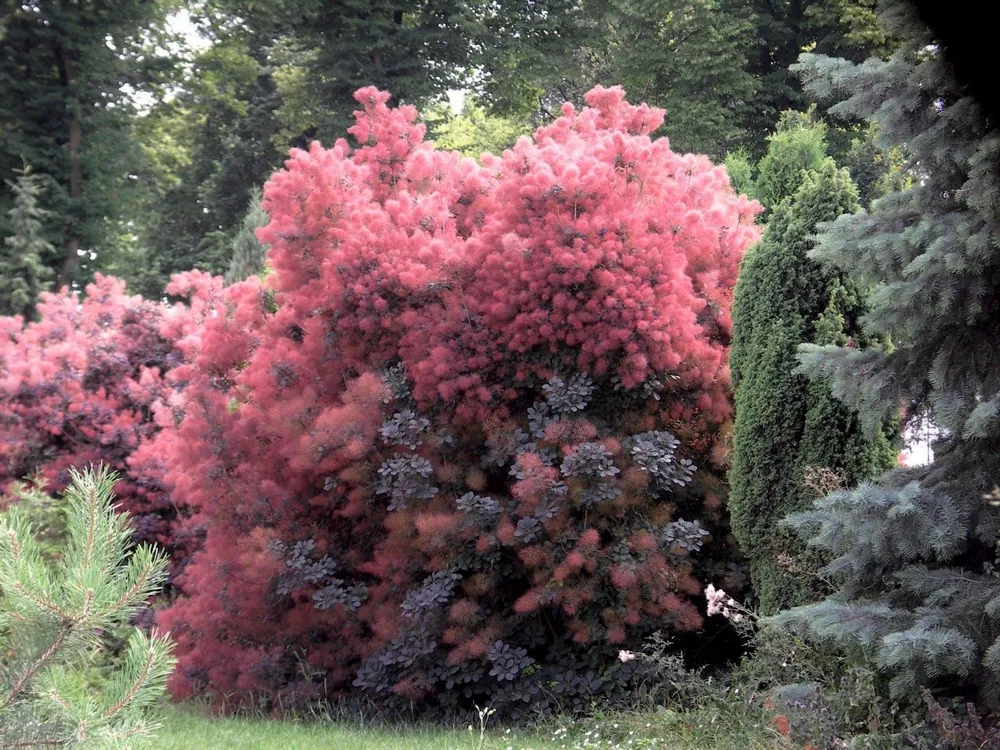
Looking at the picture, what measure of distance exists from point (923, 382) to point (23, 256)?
22550 millimetres

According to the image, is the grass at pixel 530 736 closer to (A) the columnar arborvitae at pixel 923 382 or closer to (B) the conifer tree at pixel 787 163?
(A) the columnar arborvitae at pixel 923 382

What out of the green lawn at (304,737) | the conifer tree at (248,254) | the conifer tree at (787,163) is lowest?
the green lawn at (304,737)

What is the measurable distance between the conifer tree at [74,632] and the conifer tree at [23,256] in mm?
21933

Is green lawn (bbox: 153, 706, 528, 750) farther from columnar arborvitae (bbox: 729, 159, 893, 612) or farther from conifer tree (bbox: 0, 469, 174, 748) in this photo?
conifer tree (bbox: 0, 469, 174, 748)

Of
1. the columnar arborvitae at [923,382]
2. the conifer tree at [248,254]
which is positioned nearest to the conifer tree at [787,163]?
the columnar arborvitae at [923,382]

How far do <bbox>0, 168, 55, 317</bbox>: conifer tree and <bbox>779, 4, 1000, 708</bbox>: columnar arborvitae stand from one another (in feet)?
71.1

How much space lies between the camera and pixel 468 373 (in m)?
6.98

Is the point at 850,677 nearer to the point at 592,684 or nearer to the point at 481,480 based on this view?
the point at 592,684

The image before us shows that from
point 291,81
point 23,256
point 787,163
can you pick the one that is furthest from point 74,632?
point 291,81

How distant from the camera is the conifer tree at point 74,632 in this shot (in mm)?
2803

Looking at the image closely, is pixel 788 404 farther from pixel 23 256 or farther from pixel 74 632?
pixel 23 256

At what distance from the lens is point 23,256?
75.3ft

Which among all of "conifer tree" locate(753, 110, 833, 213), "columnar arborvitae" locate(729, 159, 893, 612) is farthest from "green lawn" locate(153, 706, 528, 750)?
"conifer tree" locate(753, 110, 833, 213)

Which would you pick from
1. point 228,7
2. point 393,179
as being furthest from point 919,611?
point 228,7
